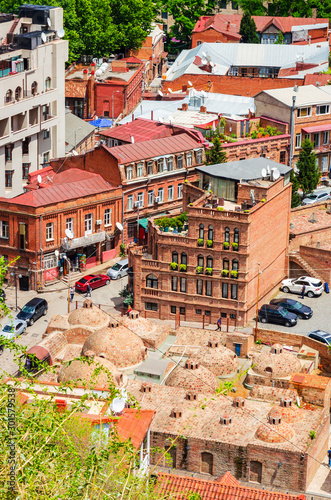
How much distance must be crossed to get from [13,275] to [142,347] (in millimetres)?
19354

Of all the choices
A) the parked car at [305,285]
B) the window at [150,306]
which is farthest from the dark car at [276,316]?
the window at [150,306]

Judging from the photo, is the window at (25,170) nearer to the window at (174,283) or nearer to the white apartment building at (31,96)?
the white apartment building at (31,96)

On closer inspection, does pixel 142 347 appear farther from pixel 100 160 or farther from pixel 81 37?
pixel 81 37

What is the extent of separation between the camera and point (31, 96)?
117m

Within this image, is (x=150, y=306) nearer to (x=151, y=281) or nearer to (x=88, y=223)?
(x=151, y=281)

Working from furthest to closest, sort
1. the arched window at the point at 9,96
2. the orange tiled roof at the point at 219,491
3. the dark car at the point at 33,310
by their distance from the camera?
the arched window at the point at 9,96 < the dark car at the point at 33,310 < the orange tiled roof at the point at 219,491

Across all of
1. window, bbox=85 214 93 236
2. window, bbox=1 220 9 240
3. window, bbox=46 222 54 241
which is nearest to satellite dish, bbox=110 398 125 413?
window, bbox=46 222 54 241

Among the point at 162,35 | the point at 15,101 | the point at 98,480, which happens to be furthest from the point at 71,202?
the point at 162,35

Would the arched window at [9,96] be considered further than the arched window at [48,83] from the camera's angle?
No

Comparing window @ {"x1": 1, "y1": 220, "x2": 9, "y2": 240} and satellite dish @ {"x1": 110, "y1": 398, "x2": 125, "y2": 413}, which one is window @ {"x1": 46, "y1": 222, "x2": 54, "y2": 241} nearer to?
window @ {"x1": 1, "y1": 220, "x2": 9, "y2": 240}

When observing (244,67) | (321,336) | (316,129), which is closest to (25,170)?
(316,129)

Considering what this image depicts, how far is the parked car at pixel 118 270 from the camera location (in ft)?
339

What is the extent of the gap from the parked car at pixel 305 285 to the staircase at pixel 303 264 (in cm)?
207

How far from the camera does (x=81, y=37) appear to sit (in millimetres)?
163250
